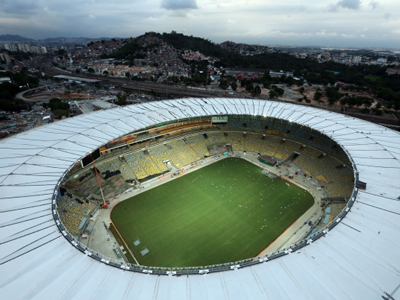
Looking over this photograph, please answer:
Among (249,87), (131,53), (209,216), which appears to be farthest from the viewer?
(131,53)

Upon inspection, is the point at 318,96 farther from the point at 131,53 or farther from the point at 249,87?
the point at 131,53

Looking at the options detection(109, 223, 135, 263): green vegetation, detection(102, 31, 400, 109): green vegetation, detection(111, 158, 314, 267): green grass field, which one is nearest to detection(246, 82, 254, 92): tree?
detection(102, 31, 400, 109): green vegetation

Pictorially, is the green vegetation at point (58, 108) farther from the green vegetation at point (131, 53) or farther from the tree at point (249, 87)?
the green vegetation at point (131, 53)

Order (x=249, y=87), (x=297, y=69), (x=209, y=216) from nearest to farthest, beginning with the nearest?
(x=209, y=216), (x=249, y=87), (x=297, y=69)

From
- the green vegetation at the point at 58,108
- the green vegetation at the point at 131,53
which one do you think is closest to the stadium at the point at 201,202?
the green vegetation at the point at 58,108

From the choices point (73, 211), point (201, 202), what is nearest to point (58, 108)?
point (73, 211)
